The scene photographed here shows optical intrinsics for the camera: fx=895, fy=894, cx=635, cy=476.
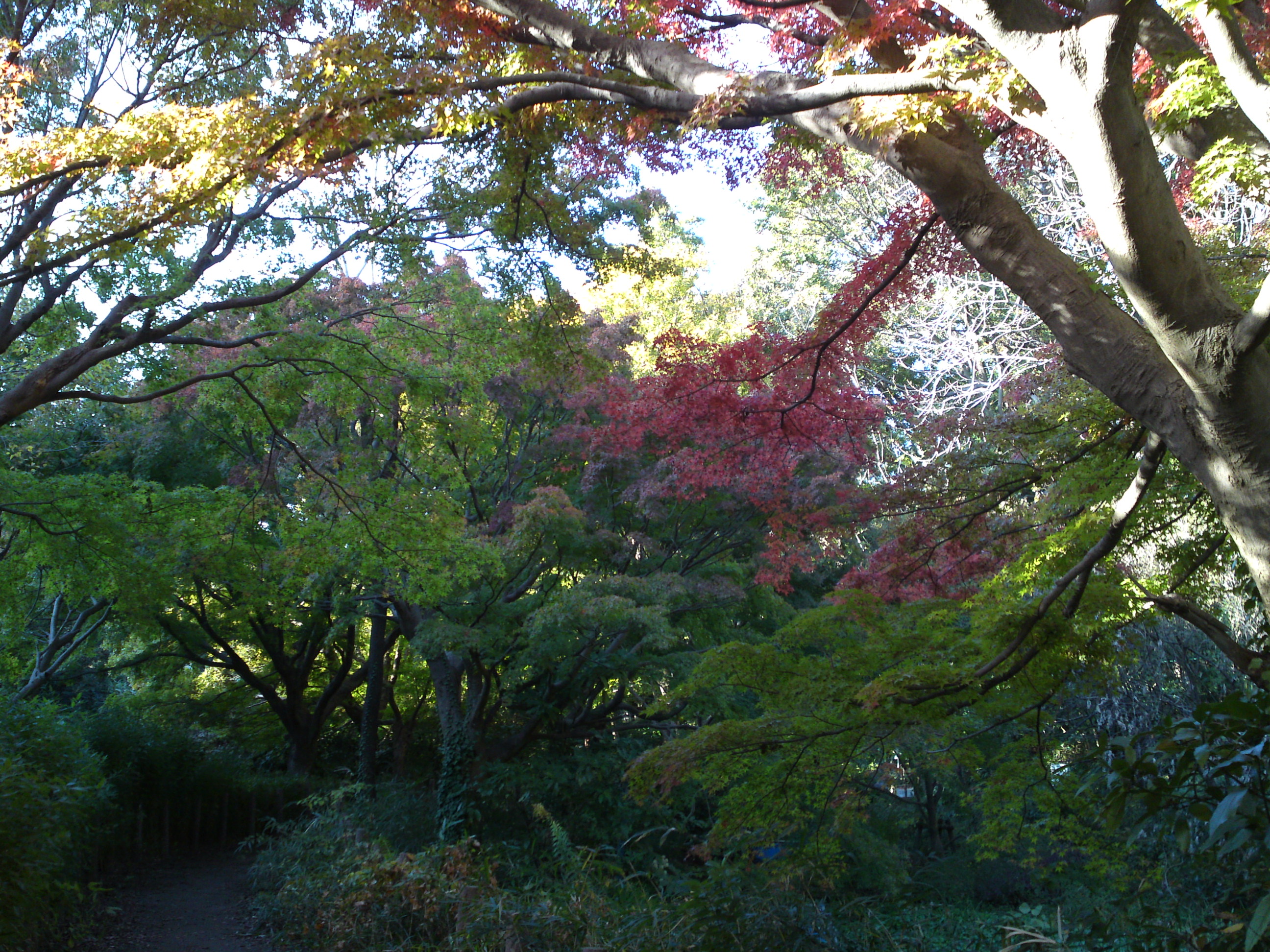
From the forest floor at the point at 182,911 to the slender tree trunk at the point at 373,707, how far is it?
2044 mm

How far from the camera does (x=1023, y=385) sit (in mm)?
8586

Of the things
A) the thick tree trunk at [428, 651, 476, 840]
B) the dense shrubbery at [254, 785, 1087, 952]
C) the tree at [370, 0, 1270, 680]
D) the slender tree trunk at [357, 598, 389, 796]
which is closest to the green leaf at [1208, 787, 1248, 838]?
the dense shrubbery at [254, 785, 1087, 952]

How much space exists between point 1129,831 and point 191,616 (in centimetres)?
1453

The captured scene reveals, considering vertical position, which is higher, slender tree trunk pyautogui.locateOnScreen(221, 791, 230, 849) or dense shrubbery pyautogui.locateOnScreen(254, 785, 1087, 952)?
dense shrubbery pyautogui.locateOnScreen(254, 785, 1087, 952)

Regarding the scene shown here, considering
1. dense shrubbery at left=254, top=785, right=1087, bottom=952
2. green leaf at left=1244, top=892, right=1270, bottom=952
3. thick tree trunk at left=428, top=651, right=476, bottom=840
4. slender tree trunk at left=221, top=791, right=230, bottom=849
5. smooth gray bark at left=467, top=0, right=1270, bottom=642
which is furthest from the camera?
slender tree trunk at left=221, top=791, right=230, bottom=849

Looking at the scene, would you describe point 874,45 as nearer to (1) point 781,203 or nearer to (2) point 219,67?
(2) point 219,67

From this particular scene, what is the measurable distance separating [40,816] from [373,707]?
29.0 feet

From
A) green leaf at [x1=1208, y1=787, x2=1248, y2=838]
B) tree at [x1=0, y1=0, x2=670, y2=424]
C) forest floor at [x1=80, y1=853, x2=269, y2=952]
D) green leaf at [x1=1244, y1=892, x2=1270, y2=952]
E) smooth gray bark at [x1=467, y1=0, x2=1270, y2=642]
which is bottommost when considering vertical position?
forest floor at [x1=80, y1=853, x2=269, y2=952]

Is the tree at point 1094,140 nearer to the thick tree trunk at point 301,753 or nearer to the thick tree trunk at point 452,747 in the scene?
the thick tree trunk at point 452,747

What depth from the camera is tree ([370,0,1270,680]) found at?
2.88m

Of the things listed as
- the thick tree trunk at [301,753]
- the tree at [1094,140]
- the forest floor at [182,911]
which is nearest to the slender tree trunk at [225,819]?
the forest floor at [182,911]

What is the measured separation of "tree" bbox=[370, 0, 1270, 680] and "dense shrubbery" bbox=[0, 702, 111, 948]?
485 centimetres

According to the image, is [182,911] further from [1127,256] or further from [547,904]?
[1127,256]

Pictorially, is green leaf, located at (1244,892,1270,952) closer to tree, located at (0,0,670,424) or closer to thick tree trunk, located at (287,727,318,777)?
tree, located at (0,0,670,424)
